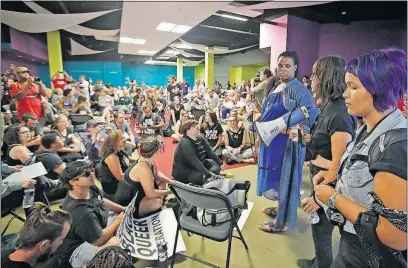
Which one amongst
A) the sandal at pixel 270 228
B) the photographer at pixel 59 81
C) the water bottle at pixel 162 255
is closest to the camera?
the water bottle at pixel 162 255

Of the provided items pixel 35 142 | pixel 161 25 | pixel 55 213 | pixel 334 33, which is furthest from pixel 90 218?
pixel 334 33

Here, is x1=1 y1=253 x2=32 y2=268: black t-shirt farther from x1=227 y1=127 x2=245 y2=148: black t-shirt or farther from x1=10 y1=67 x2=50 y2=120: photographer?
x1=227 y1=127 x2=245 y2=148: black t-shirt

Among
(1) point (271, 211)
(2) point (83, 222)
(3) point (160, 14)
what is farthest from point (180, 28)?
(2) point (83, 222)

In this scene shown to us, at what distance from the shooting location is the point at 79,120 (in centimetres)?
500

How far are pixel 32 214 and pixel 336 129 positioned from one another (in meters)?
1.58

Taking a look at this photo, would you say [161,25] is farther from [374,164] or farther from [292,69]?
[374,164]

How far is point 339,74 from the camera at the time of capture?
4.63ft

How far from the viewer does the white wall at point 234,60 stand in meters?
14.1

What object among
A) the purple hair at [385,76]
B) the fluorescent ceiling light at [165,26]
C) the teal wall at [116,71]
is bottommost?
the purple hair at [385,76]

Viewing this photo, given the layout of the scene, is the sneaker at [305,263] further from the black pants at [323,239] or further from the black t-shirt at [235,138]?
the black t-shirt at [235,138]

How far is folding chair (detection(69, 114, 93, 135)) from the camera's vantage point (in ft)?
16.2

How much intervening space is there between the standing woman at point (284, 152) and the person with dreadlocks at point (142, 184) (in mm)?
906

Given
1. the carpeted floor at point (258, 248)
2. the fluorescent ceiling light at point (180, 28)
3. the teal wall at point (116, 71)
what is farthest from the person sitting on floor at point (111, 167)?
the teal wall at point (116, 71)

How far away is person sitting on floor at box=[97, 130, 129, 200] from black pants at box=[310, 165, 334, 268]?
1757 mm
